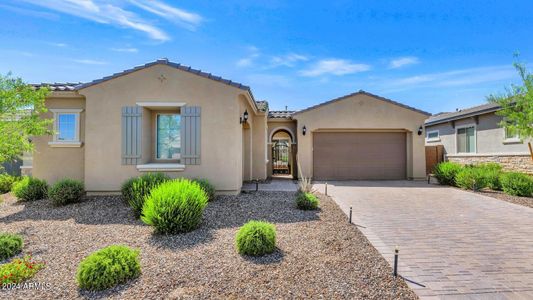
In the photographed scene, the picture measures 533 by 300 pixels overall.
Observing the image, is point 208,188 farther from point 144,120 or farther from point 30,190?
point 30,190

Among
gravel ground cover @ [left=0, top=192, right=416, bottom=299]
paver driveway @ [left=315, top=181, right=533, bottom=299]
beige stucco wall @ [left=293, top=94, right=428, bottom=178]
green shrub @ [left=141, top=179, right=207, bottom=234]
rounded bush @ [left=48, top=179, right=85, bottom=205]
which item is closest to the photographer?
gravel ground cover @ [left=0, top=192, right=416, bottom=299]

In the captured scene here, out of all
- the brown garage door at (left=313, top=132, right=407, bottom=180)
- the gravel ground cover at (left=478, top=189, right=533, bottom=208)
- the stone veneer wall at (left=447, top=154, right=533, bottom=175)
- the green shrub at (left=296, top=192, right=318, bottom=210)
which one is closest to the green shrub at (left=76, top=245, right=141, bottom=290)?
the green shrub at (left=296, top=192, right=318, bottom=210)

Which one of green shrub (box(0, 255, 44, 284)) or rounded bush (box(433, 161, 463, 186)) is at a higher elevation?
rounded bush (box(433, 161, 463, 186))

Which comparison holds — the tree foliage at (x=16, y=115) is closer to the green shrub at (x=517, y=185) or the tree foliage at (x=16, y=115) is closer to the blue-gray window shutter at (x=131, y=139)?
the blue-gray window shutter at (x=131, y=139)

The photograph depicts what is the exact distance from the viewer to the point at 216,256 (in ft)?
14.4

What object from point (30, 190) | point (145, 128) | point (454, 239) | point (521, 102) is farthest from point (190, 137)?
point (521, 102)

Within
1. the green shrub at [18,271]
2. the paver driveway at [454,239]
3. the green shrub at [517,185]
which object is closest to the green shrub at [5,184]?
the green shrub at [18,271]

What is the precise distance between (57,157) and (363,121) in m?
14.3

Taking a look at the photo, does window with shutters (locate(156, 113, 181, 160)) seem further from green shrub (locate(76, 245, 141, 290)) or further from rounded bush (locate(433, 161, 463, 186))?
rounded bush (locate(433, 161, 463, 186))

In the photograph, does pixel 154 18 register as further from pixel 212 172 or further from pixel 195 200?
pixel 195 200

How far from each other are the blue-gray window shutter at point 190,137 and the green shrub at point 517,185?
12543 millimetres

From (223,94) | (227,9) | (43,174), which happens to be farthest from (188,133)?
(43,174)

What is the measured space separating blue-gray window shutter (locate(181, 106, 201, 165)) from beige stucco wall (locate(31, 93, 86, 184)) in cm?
406

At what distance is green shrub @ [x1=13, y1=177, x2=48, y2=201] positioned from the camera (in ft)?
28.3
